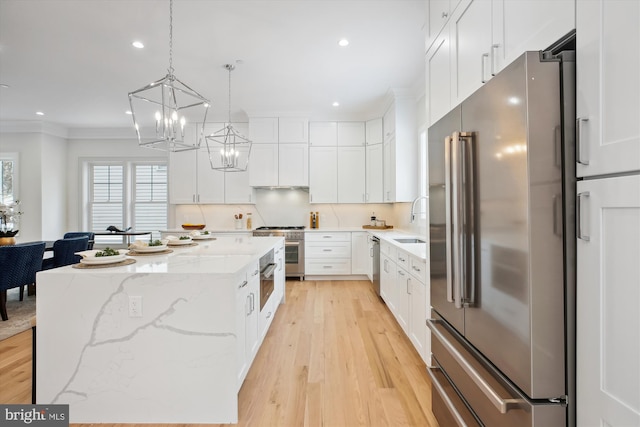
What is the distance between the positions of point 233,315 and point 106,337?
2.39 ft

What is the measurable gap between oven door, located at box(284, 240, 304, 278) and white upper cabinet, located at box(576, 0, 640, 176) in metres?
4.70

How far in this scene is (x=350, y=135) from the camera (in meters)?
5.74

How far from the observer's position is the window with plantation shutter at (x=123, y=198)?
22.1 ft

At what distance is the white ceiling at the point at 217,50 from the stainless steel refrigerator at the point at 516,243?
2089 mm

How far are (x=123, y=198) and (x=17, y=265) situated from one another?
3478 millimetres

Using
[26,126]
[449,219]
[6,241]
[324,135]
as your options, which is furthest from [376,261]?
[26,126]

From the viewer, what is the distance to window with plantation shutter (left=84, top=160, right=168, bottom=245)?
6.74 meters

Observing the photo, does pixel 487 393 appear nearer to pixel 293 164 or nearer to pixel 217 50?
pixel 217 50

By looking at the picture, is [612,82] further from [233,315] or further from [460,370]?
[233,315]

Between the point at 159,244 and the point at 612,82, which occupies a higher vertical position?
the point at 612,82

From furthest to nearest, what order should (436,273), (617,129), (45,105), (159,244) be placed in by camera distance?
(45,105), (159,244), (436,273), (617,129)

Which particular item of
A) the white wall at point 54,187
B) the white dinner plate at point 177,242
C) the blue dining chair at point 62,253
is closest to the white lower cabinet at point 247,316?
the white dinner plate at point 177,242

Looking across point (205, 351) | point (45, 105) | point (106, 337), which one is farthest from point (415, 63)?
point (45, 105)

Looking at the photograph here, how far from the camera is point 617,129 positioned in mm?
827
